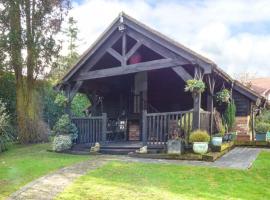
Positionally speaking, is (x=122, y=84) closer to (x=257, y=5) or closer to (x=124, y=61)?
(x=124, y=61)

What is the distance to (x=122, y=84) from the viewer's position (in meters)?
15.9

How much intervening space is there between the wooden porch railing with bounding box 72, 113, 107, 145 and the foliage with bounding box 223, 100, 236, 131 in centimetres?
526

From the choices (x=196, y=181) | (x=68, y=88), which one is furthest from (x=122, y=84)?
(x=196, y=181)

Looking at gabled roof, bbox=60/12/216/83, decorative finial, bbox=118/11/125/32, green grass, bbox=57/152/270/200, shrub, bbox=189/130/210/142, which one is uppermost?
decorative finial, bbox=118/11/125/32

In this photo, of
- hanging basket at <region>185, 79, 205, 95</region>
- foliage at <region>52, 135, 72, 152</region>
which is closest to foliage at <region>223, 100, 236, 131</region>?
hanging basket at <region>185, 79, 205, 95</region>

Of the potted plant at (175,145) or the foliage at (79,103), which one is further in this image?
the foliage at (79,103)

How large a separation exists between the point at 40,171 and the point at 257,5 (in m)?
9.75

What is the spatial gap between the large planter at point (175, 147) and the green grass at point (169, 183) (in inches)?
49.8

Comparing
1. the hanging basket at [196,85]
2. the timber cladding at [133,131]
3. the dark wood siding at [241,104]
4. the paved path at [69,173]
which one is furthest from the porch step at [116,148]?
the dark wood siding at [241,104]

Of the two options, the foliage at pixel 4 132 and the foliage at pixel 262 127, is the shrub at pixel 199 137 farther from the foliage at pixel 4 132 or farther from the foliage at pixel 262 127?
the foliage at pixel 4 132

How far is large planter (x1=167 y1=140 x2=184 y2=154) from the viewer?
993 cm

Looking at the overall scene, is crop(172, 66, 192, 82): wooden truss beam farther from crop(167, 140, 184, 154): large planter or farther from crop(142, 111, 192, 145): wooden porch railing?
crop(167, 140, 184, 154): large planter

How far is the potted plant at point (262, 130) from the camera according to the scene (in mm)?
15031

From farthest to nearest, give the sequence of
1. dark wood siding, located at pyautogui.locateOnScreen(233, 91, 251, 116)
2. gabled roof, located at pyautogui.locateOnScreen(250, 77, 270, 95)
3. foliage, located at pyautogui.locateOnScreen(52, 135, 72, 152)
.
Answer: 1. gabled roof, located at pyautogui.locateOnScreen(250, 77, 270, 95)
2. dark wood siding, located at pyautogui.locateOnScreen(233, 91, 251, 116)
3. foliage, located at pyautogui.locateOnScreen(52, 135, 72, 152)
